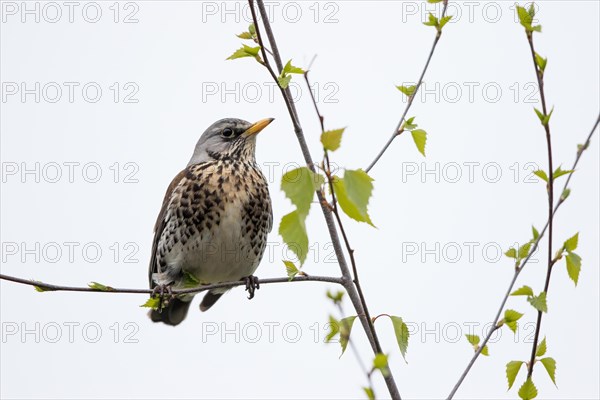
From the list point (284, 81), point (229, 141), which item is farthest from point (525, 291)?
point (229, 141)

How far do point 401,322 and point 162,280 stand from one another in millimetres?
3806

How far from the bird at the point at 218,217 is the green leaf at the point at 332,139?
398 cm

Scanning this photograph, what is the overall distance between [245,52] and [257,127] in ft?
10.9

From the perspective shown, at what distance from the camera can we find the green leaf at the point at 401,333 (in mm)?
4406

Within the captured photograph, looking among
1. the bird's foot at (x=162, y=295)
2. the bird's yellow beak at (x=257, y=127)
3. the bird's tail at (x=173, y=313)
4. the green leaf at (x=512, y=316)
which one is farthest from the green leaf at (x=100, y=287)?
the bird's tail at (x=173, y=313)

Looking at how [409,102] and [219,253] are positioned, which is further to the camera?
[219,253]

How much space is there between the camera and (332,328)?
434 centimetres

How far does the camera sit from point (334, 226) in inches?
172

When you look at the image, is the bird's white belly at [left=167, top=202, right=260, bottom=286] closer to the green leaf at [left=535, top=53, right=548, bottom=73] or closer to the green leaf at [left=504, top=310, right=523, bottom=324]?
the green leaf at [left=504, top=310, right=523, bottom=324]

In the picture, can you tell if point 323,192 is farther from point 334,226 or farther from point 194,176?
point 194,176

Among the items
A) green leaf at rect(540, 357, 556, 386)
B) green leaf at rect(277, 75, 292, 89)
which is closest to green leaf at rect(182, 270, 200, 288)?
green leaf at rect(277, 75, 292, 89)

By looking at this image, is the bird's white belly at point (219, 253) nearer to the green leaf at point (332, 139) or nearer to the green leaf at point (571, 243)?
the green leaf at point (571, 243)

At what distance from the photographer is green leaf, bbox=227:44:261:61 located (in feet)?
15.2

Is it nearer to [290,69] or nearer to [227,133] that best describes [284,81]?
[290,69]
